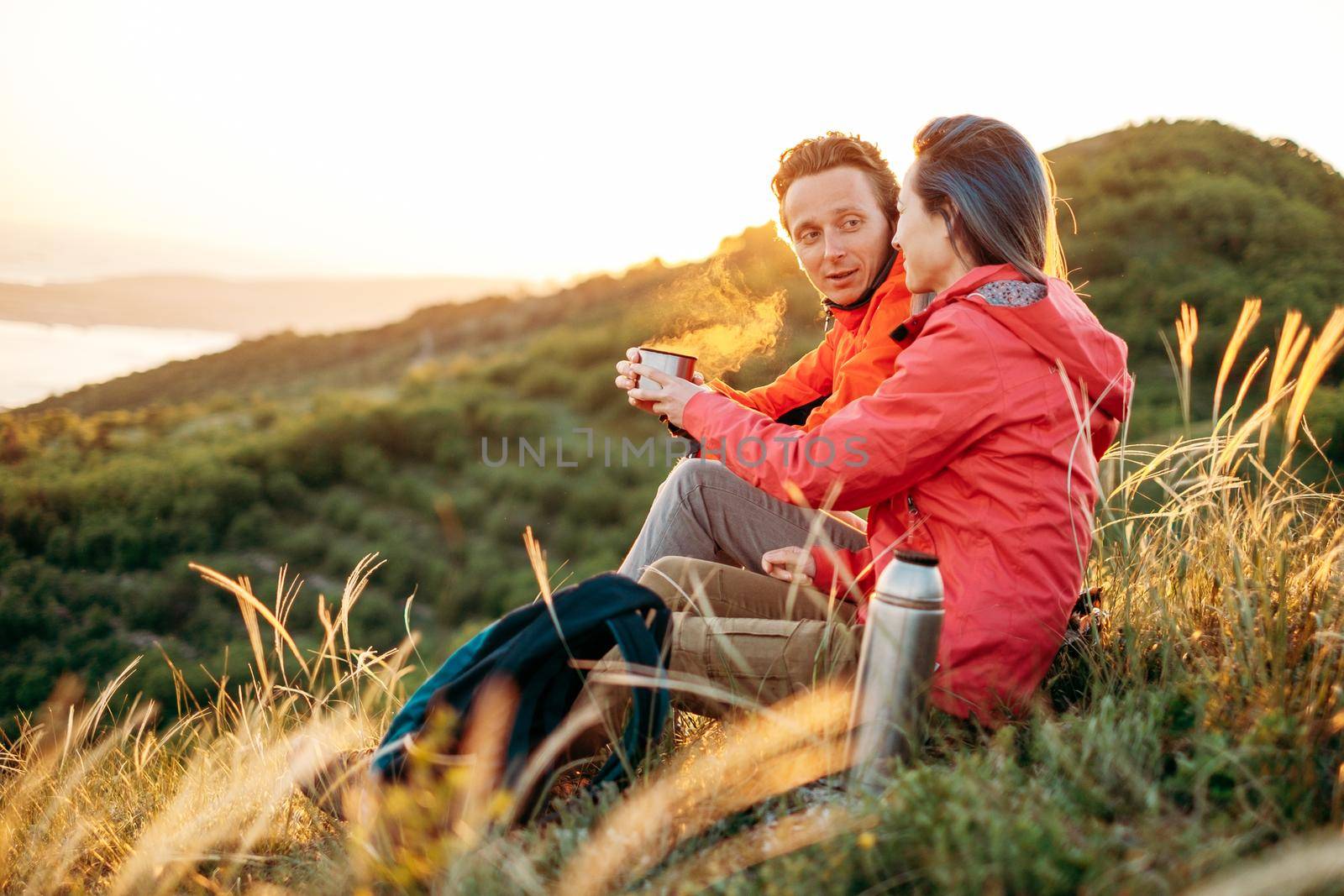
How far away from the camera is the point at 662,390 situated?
239 centimetres

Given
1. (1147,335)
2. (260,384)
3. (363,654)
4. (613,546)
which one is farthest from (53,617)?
(260,384)

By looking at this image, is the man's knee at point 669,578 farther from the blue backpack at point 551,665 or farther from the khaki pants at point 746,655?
the blue backpack at point 551,665

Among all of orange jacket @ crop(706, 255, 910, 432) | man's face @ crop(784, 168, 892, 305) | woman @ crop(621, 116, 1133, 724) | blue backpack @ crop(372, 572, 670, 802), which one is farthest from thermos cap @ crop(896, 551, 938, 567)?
man's face @ crop(784, 168, 892, 305)

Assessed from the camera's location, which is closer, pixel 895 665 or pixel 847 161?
pixel 895 665

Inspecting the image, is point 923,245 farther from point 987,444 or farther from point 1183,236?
point 1183,236

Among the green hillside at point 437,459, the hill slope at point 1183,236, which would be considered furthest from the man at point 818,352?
the green hillside at point 437,459

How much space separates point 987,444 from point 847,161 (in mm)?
1415

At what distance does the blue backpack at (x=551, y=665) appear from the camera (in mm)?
1877

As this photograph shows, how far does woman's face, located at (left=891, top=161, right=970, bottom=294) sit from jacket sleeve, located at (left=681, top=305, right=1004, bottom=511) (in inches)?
9.4

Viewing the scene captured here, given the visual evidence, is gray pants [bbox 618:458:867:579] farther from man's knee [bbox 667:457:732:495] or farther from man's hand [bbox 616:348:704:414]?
man's hand [bbox 616:348:704:414]

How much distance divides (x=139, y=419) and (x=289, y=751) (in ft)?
61.2

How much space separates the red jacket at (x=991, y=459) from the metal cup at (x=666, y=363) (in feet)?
1.69

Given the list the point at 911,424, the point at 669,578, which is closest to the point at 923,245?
the point at 911,424

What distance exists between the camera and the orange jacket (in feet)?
8.15
